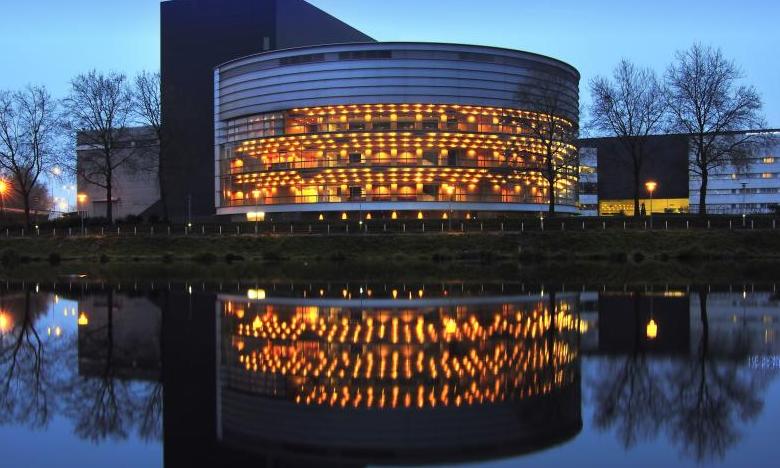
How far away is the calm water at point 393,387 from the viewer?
9320mm

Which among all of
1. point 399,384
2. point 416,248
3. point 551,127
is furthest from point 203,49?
point 399,384

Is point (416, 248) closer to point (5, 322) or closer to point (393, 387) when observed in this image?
point (5, 322)

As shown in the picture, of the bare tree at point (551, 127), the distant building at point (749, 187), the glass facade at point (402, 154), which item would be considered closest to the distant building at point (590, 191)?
the distant building at point (749, 187)

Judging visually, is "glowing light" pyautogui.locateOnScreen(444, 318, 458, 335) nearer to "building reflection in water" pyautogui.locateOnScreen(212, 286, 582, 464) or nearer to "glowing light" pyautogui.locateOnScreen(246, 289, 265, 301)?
"building reflection in water" pyautogui.locateOnScreen(212, 286, 582, 464)

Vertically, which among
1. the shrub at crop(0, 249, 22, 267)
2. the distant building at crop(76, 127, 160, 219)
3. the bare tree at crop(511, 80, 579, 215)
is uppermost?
the bare tree at crop(511, 80, 579, 215)

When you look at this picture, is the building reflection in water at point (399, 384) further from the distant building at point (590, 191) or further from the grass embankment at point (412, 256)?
the distant building at point (590, 191)

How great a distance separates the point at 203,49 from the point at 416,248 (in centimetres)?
5280

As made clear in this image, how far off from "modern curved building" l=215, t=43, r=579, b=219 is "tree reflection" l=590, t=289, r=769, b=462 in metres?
70.2

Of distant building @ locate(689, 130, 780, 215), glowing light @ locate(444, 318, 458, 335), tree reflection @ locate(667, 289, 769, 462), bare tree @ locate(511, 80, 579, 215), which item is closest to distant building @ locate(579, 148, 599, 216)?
distant building @ locate(689, 130, 780, 215)

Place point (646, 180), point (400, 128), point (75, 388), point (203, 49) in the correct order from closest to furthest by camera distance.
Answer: point (75, 388)
point (400, 128)
point (203, 49)
point (646, 180)

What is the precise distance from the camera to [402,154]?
87.8 meters

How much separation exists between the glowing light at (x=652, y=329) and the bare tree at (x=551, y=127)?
48946 mm

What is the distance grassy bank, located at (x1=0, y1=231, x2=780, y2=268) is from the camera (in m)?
55.9

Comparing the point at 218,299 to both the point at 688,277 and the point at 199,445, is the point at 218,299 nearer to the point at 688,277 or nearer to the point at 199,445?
the point at 199,445
